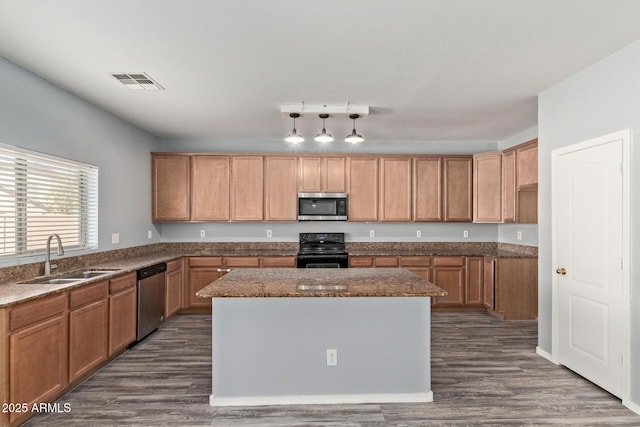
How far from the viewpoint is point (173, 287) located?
4895 mm

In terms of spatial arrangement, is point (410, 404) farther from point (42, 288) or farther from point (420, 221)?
point (420, 221)

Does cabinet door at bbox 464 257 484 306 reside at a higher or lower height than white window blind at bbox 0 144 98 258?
lower

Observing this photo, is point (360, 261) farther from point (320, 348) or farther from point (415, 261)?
point (320, 348)

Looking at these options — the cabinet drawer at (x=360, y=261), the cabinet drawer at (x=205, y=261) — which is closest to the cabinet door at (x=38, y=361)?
the cabinet drawer at (x=205, y=261)

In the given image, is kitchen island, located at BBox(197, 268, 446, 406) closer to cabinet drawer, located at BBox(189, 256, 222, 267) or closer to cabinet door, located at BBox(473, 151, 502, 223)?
cabinet drawer, located at BBox(189, 256, 222, 267)

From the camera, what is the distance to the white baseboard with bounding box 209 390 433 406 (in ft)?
8.87

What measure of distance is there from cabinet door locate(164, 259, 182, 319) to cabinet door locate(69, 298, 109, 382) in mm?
1355

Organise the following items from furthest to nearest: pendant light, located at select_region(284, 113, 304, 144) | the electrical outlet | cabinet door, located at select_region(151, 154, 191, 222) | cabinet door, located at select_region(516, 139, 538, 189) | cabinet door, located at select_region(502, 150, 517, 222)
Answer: cabinet door, located at select_region(151, 154, 191, 222)
cabinet door, located at select_region(502, 150, 517, 222)
cabinet door, located at select_region(516, 139, 538, 189)
pendant light, located at select_region(284, 113, 304, 144)
the electrical outlet

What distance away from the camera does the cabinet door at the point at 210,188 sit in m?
5.52

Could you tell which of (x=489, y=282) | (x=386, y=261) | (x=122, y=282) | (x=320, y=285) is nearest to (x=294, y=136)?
(x=320, y=285)

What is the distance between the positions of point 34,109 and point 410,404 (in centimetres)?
405

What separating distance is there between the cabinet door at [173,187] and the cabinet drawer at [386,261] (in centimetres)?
303

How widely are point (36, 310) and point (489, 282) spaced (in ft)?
16.9

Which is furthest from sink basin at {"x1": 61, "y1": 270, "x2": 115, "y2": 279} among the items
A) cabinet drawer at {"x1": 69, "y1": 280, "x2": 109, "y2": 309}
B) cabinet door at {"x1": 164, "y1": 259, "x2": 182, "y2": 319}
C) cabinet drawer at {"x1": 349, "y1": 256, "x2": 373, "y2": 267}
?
cabinet drawer at {"x1": 349, "y1": 256, "x2": 373, "y2": 267}
